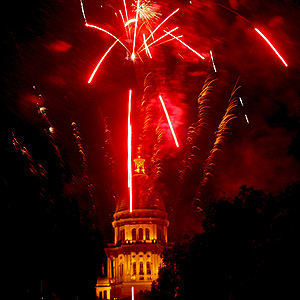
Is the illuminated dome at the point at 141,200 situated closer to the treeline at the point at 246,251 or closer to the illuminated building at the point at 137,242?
the illuminated building at the point at 137,242

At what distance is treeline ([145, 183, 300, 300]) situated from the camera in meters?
22.0

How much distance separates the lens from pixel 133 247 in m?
88.8

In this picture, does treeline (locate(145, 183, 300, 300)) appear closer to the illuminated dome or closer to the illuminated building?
the illuminated dome

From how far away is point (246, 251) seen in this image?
26328 millimetres

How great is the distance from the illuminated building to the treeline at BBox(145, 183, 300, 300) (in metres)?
54.8

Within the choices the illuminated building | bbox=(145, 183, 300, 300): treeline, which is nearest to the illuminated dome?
the illuminated building

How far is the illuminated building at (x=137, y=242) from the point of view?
88062 mm

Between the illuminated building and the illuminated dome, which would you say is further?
the illuminated building

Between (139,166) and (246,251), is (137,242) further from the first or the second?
(246,251)

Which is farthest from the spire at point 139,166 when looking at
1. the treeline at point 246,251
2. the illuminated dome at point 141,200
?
the treeline at point 246,251

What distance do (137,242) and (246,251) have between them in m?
63.8

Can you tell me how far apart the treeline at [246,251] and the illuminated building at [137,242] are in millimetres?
54828

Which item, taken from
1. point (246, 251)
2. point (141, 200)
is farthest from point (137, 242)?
point (246, 251)

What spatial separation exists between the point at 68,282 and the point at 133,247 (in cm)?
3638
